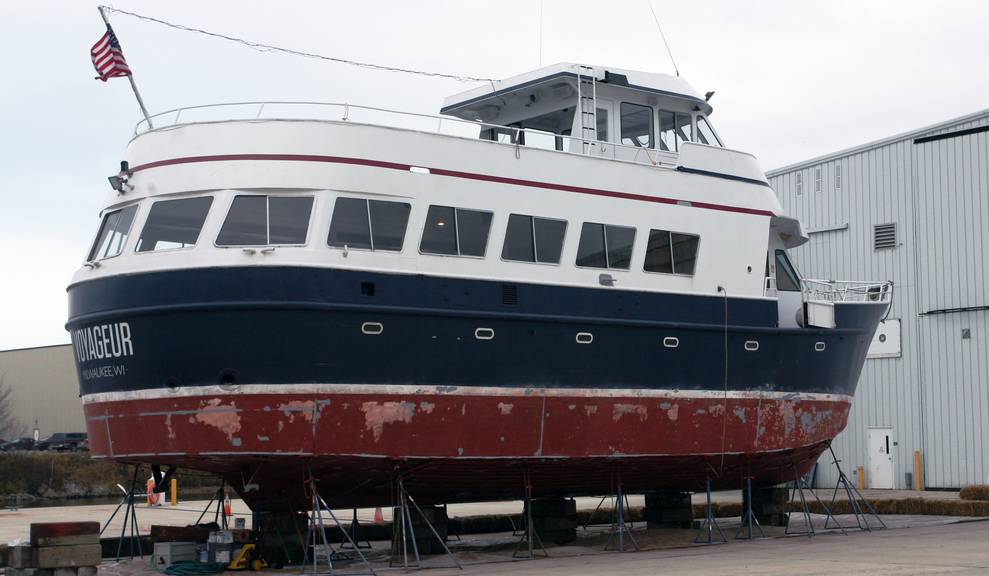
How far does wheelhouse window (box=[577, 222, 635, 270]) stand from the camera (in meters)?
16.0

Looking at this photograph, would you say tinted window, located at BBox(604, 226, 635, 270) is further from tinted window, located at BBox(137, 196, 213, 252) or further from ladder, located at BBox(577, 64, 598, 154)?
tinted window, located at BBox(137, 196, 213, 252)

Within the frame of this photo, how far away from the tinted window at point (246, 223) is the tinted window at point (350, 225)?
0.82 m

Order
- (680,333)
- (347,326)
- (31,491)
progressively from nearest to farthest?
1. (347,326)
2. (680,333)
3. (31,491)

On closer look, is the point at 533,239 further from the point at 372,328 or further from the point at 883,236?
the point at 883,236

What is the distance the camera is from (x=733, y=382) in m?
17.2

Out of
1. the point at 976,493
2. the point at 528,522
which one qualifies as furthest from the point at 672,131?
the point at 976,493

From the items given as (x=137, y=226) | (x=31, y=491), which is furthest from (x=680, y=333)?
(x=31, y=491)

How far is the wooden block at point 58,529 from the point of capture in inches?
504

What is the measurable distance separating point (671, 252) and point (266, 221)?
6.04 metres

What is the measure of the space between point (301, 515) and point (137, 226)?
172 inches

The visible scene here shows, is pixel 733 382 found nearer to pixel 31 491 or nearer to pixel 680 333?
pixel 680 333

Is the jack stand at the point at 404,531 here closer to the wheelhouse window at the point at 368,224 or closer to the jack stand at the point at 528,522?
the jack stand at the point at 528,522

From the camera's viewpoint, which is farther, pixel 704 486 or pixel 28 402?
pixel 28 402

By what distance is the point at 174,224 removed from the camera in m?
14.2
